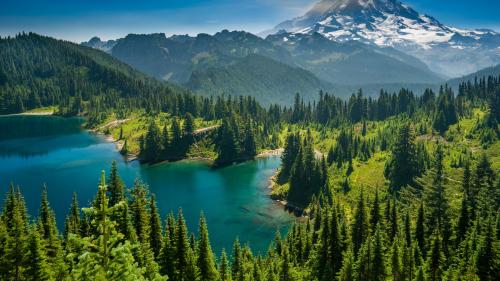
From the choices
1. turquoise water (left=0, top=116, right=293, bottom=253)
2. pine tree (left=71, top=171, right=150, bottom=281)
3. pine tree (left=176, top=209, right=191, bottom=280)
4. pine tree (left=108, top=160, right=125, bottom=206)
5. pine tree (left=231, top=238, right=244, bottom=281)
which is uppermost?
pine tree (left=71, top=171, right=150, bottom=281)

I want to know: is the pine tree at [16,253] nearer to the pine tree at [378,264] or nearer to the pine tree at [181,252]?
the pine tree at [181,252]

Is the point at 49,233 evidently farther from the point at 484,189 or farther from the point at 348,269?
the point at 484,189

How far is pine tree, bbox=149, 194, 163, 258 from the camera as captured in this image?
71812mm

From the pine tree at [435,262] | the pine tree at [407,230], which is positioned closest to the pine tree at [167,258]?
the pine tree at [435,262]

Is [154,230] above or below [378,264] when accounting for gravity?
above

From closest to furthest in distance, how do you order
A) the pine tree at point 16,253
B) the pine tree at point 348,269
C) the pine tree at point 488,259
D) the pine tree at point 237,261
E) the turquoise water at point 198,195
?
the pine tree at point 16,253 < the pine tree at point 488,259 < the pine tree at point 348,269 < the pine tree at point 237,261 < the turquoise water at point 198,195

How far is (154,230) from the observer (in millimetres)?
72500

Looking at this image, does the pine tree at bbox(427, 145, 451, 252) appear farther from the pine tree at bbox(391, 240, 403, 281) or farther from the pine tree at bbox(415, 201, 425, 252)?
the pine tree at bbox(391, 240, 403, 281)

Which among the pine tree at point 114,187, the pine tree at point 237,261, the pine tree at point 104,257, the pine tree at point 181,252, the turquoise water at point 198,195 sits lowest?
the turquoise water at point 198,195

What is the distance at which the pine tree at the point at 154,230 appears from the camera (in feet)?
236

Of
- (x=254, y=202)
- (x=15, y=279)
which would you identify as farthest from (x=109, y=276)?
(x=254, y=202)

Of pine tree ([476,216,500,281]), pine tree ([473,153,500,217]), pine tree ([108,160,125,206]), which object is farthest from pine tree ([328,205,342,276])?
pine tree ([108,160,125,206])

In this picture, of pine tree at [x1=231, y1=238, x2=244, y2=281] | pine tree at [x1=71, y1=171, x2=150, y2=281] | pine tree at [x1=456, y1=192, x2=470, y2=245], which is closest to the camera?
pine tree at [x1=71, y1=171, x2=150, y2=281]

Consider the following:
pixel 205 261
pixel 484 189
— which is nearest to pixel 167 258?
pixel 205 261
